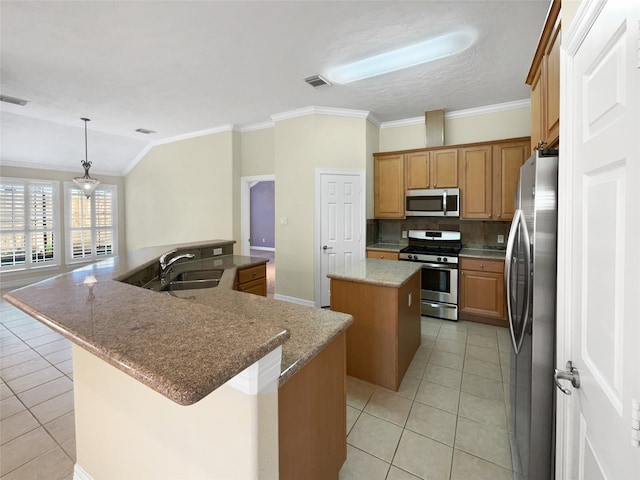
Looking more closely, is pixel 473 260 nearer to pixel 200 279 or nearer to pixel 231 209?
pixel 200 279

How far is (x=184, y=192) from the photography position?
578cm

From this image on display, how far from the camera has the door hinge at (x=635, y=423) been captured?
60 centimetres

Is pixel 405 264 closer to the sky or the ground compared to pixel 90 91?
closer to the ground

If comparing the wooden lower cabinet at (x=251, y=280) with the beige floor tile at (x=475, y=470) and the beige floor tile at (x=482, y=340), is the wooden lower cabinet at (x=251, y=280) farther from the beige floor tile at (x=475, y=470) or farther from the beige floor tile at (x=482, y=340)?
the beige floor tile at (x=482, y=340)

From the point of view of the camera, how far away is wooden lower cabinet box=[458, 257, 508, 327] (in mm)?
3594

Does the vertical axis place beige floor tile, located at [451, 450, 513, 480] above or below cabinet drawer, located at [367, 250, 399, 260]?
below

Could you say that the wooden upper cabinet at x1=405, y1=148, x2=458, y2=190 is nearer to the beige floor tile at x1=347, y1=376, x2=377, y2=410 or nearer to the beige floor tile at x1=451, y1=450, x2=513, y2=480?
the beige floor tile at x1=347, y1=376, x2=377, y2=410

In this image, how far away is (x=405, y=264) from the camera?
2.96 metres

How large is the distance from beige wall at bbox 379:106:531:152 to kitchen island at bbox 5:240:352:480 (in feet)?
13.0

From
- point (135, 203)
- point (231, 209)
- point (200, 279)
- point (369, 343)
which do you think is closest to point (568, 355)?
point (369, 343)

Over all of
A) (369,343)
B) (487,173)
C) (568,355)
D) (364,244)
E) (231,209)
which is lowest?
(369,343)

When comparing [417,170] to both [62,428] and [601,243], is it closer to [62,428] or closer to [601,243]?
[601,243]

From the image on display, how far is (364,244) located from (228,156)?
113 inches

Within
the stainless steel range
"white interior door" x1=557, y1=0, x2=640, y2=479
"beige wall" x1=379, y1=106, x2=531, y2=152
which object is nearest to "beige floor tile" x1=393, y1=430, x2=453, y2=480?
"white interior door" x1=557, y1=0, x2=640, y2=479
